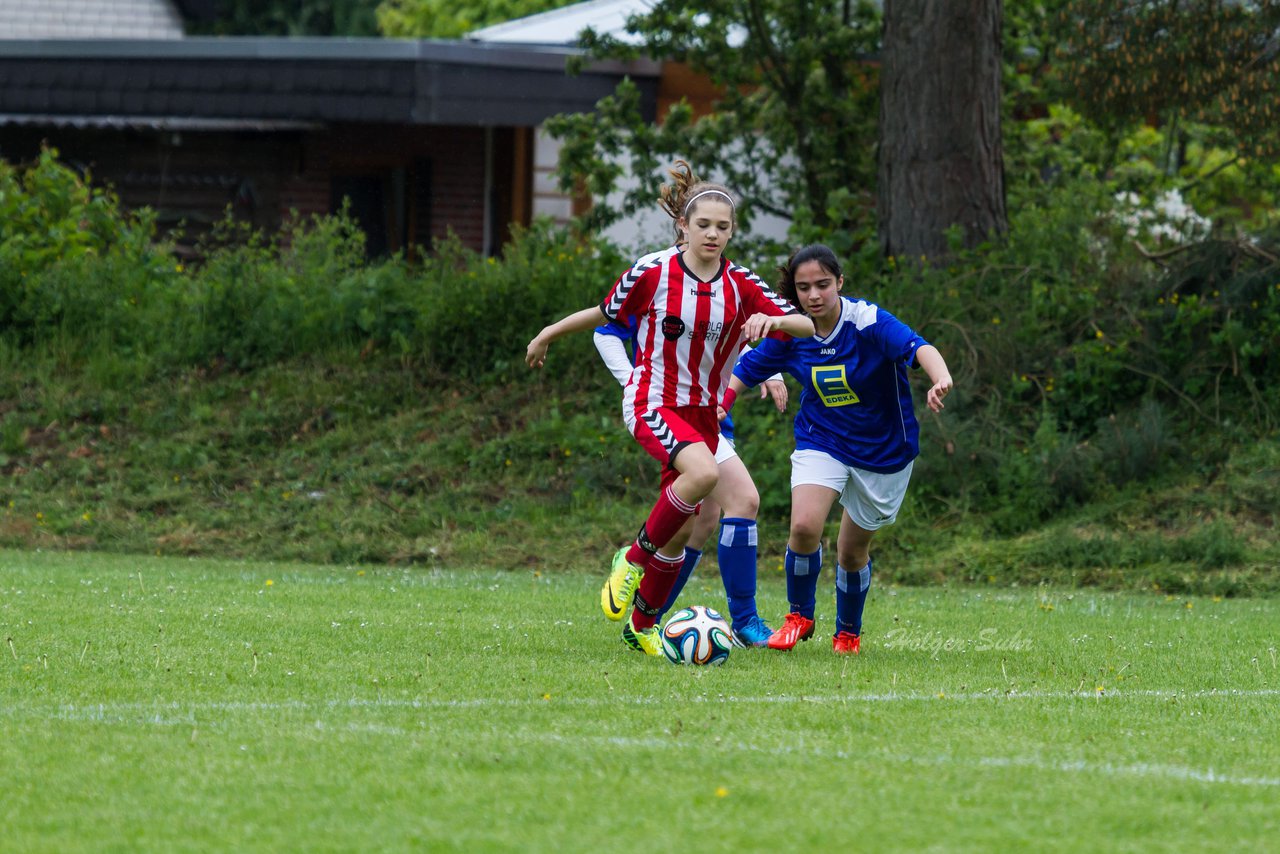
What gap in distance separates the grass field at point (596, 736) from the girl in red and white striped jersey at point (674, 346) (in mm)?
354

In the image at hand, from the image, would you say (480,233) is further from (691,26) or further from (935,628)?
(935,628)

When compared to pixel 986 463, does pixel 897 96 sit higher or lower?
higher

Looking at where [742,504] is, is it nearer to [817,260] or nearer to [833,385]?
[833,385]

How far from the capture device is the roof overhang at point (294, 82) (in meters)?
20.9

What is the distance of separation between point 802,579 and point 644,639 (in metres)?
0.83

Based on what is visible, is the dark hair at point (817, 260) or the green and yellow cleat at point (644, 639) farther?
the dark hair at point (817, 260)

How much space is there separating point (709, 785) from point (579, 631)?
3.76 m

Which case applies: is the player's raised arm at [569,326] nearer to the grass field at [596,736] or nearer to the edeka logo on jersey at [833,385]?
the edeka logo on jersey at [833,385]

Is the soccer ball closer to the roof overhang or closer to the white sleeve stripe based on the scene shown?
the white sleeve stripe

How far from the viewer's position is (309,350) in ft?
58.9

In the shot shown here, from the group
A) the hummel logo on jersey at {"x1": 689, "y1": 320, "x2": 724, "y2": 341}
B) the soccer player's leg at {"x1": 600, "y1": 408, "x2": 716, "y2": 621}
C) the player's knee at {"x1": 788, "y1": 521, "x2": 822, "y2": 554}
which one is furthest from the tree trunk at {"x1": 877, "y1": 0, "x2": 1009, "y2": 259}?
the soccer player's leg at {"x1": 600, "y1": 408, "x2": 716, "y2": 621}

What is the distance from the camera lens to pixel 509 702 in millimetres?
6051

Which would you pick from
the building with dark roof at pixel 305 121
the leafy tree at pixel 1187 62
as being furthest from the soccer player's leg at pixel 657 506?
the building with dark roof at pixel 305 121

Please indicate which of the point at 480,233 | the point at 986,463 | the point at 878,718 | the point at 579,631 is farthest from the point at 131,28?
the point at 878,718
